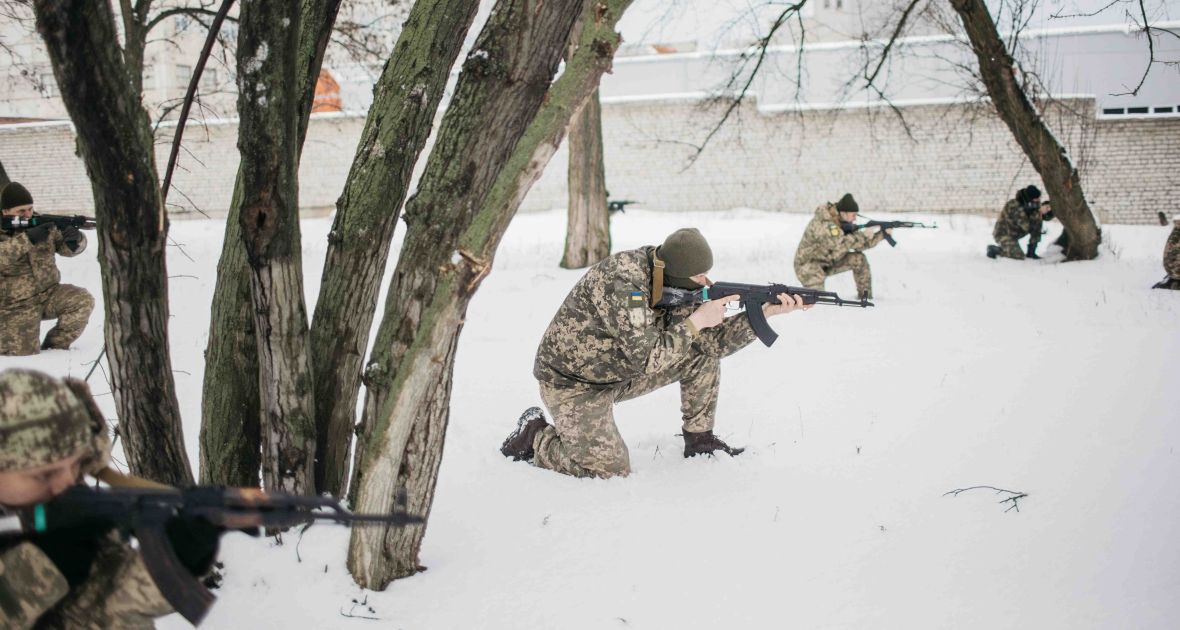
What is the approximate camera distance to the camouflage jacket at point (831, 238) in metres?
9.09

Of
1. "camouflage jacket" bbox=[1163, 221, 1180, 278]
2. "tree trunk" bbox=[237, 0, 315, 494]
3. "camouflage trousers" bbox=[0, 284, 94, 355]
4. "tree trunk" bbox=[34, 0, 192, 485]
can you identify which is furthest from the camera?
"camouflage jacket" bbox=[1163, 221, 1180, 278]

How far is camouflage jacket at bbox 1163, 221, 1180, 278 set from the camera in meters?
9.07

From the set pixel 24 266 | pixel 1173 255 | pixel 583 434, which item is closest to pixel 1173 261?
pixel 1173 255

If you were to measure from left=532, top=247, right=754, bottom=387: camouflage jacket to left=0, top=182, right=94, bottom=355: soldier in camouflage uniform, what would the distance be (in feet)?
16.2

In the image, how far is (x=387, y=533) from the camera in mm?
2986

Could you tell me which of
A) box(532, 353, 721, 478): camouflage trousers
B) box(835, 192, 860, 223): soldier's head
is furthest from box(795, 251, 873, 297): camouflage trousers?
box(532, 353, 721, 478): camouflage trousers

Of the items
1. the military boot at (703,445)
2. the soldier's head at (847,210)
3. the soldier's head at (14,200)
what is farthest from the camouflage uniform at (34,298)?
the soldier's head at (847,210)

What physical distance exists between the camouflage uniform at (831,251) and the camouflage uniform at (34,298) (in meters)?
6.85

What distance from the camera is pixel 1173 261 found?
9125mm

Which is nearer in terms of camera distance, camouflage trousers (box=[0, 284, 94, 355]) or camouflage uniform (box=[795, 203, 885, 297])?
camouflage trousers (box=[0, 284, 94, 355])

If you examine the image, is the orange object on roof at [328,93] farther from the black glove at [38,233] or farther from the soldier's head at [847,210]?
the soldier's head at [847,210]

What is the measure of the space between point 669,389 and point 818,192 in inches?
565

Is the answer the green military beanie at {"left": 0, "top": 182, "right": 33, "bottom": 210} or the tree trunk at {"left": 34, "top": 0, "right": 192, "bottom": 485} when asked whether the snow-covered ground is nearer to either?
the tree trunk at {"left": 34, "top": 0, "right": 192, "bottom": 485}

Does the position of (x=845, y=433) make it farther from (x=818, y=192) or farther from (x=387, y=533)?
(x=818, y=192)
